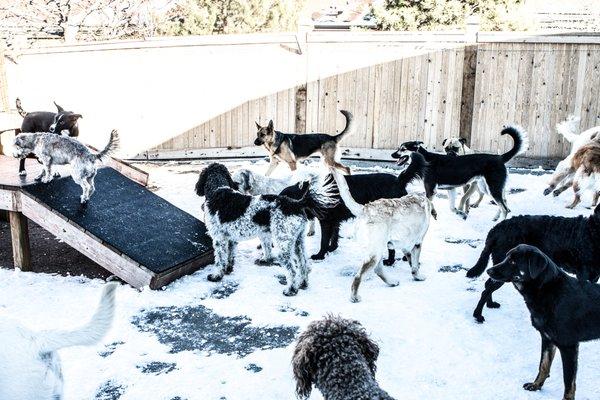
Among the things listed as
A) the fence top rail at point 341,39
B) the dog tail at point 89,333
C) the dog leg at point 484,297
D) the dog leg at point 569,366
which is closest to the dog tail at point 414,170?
the dog leg at point 484,297

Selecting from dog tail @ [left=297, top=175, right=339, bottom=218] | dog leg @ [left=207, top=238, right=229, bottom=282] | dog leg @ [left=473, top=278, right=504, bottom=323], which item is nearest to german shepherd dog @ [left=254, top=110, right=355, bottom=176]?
dog leg @ [left=207, top=238, right=229, bottom=282]

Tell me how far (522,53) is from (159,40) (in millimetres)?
7176

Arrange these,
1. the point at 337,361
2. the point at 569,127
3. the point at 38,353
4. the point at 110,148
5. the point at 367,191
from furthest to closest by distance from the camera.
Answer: the point at 569,127, the point at 367,191, the point at 110,148, the point at 337,361, the point at 38,353

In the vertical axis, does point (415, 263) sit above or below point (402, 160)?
below

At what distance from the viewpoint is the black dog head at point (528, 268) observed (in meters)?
4.07

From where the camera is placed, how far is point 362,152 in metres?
12.2

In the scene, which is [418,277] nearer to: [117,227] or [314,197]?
[314,197]

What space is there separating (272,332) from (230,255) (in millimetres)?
1522

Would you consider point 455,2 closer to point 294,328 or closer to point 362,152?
point 362,152

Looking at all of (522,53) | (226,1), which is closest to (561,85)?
(522,53)

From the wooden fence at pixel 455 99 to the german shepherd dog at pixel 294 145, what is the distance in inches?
72.6

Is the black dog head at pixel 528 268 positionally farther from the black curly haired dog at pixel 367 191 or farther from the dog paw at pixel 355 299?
the black curly haired dog at pixel 367 191

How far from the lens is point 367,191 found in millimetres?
7156

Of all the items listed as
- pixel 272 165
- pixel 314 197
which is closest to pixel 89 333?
pixel 314 197
